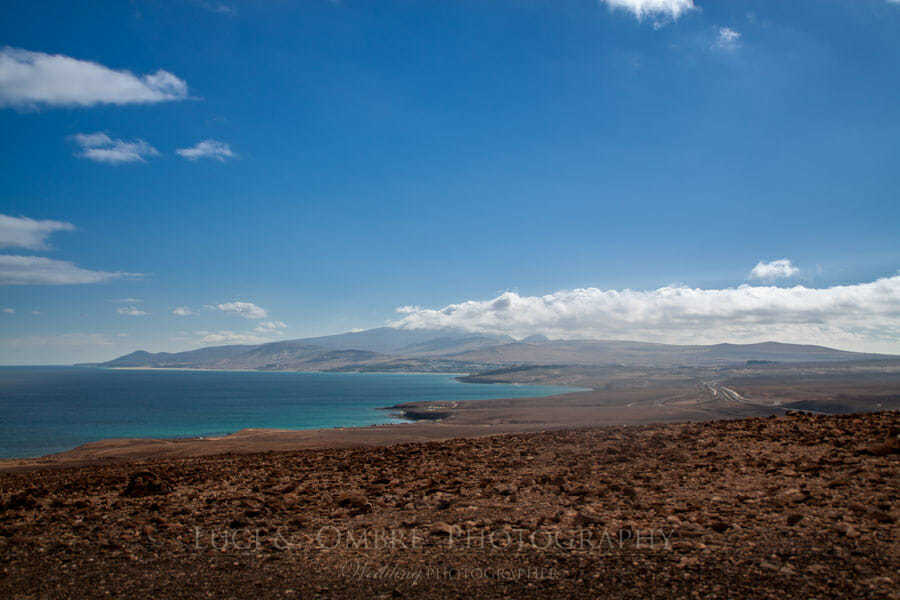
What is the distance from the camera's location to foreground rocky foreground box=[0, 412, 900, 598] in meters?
7.55

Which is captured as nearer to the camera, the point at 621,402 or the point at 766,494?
the point at 766,494

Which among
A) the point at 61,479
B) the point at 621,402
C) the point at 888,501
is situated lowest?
the point at 621,402

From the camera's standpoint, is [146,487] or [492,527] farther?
[146,487]

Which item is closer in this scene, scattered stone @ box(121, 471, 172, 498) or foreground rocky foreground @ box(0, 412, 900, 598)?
foreground rocky foreground @ box(0, 412, 900, 598)

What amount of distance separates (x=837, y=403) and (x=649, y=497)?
283 feet

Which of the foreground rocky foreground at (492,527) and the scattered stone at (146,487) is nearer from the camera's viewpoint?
the foreground rocky foreground at (492,527)

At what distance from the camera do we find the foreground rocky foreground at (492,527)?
24.8 feet

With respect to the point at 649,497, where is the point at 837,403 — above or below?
below

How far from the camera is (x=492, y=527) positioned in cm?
1016

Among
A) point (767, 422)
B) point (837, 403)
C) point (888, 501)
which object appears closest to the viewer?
point (888, 501)

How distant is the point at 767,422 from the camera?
2114 cm

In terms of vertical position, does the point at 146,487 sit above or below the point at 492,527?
below

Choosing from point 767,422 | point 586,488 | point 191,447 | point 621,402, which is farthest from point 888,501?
point 621,402

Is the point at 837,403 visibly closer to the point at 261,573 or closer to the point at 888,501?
the point at 888,501
